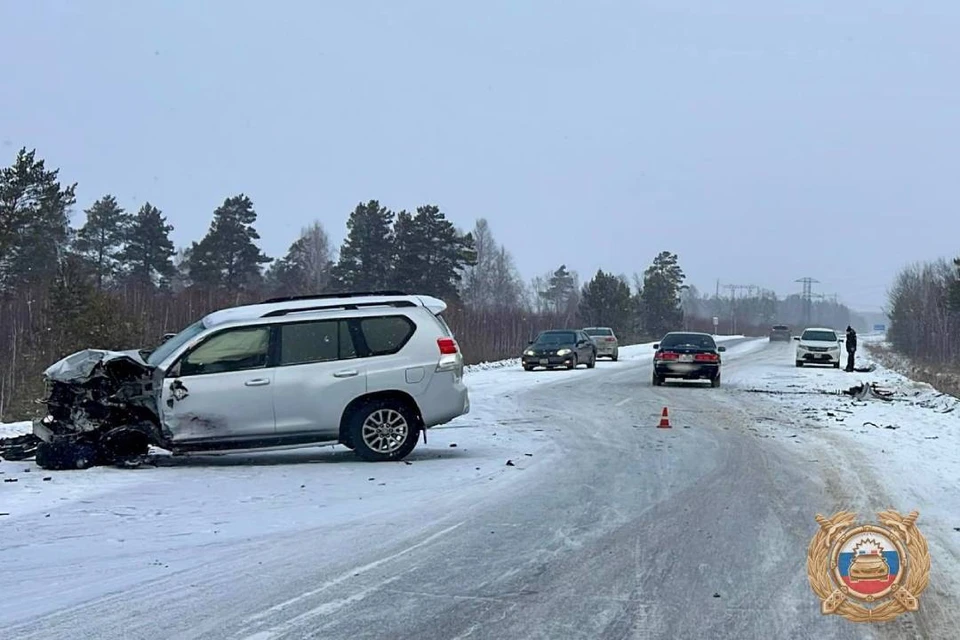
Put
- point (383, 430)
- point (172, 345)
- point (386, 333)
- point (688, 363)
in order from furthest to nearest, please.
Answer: point (688, 363), point (386, 333), point (383, 430), point (172, 345)

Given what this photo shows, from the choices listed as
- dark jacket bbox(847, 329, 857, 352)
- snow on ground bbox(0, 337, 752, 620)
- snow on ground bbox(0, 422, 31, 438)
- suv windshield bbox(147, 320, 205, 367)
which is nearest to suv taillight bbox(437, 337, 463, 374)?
snow on ground bbox(0, 337, 752, 620)

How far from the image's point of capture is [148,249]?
69.0 meters

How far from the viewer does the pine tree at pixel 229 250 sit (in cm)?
6856

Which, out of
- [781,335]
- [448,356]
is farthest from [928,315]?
[448,356]

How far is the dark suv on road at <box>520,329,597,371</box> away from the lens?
36.5 metres

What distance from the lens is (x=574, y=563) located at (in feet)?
22.1

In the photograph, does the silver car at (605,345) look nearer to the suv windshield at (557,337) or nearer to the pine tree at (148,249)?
the suv windshield at (557,337)

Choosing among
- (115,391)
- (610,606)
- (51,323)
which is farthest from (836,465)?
(51,323)

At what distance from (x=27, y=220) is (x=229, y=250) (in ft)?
72.0

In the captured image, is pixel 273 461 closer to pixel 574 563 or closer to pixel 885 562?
pixel 574 563

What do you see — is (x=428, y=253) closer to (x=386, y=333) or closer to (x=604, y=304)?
(x=604, y=304)

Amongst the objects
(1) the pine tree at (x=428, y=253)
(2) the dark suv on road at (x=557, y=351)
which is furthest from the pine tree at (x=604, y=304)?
(2) the dark suv on road at (x=557, y=351)

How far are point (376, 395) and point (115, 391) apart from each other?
9.31 feet

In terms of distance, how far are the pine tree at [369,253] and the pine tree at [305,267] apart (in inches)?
219
